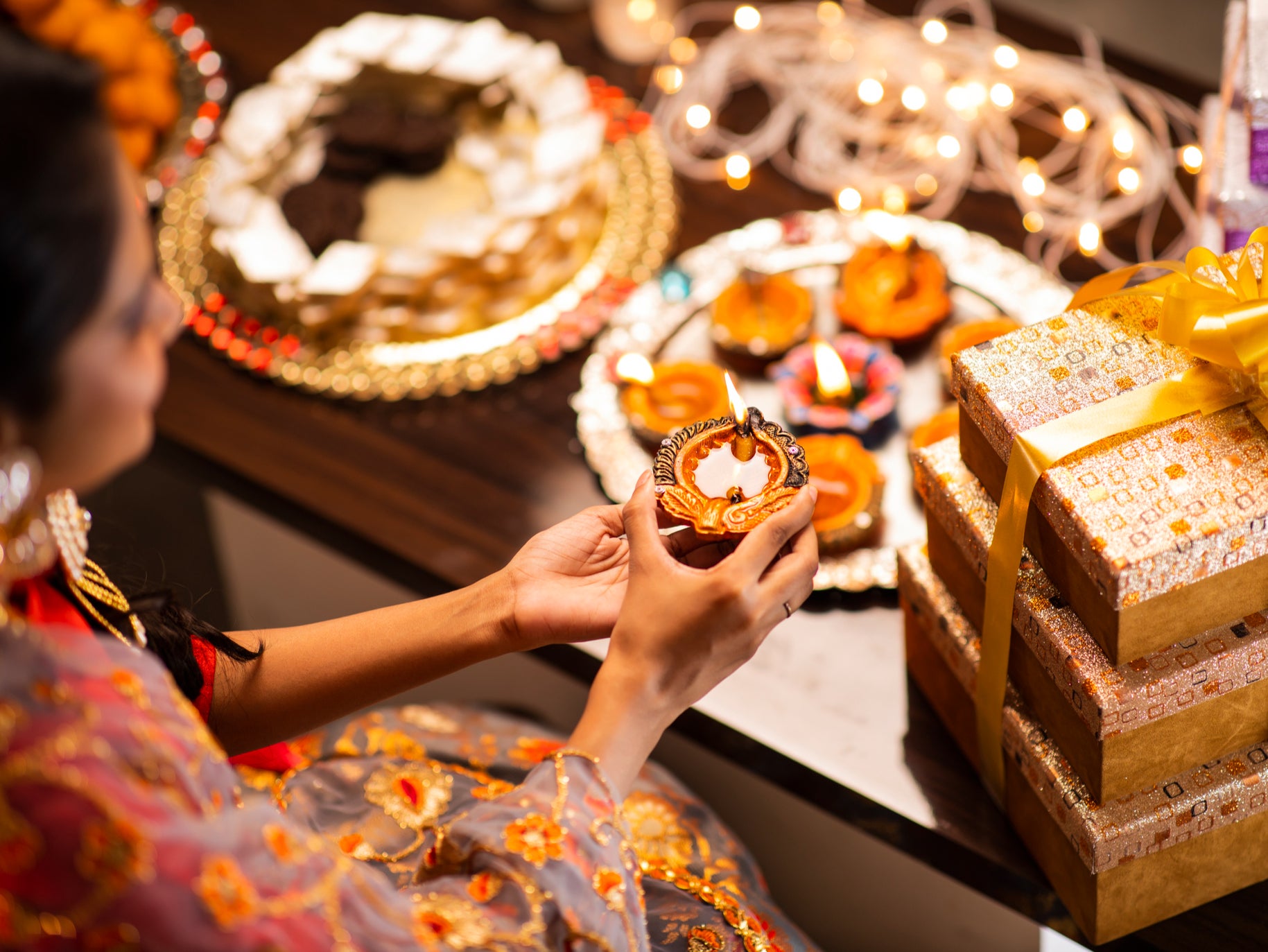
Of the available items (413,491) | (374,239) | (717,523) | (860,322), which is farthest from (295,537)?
(717,523)

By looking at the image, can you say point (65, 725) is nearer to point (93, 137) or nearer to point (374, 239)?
point (93, 137)

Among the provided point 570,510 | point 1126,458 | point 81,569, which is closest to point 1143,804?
point 1126,458

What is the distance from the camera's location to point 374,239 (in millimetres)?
1543

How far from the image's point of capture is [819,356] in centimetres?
130

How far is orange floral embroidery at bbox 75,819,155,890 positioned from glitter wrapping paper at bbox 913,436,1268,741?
0.62 meters

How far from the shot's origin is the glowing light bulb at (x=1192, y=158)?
1.43 m

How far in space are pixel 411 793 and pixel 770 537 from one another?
471 millimetres

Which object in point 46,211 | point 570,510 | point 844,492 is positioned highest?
point 46,211

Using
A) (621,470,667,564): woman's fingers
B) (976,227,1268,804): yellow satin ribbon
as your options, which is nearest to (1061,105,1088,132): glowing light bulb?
(976,227,1268,804): yellow satin ribbon

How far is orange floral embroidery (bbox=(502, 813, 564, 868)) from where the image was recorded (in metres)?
0.77

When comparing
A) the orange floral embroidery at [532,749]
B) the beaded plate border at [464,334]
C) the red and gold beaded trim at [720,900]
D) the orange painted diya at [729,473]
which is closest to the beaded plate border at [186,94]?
the beaded plate border at [464,334]

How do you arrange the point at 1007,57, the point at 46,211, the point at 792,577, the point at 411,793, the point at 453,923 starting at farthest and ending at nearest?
the point at 1007,57, the point at 411,793, the point at 792,577, the point at 453,923, the point at 46,211

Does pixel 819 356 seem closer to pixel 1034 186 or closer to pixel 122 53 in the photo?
pixel 1034 186

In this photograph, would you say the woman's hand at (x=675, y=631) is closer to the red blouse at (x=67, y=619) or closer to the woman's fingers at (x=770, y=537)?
the woman's fingers at (x=770, y=537)
